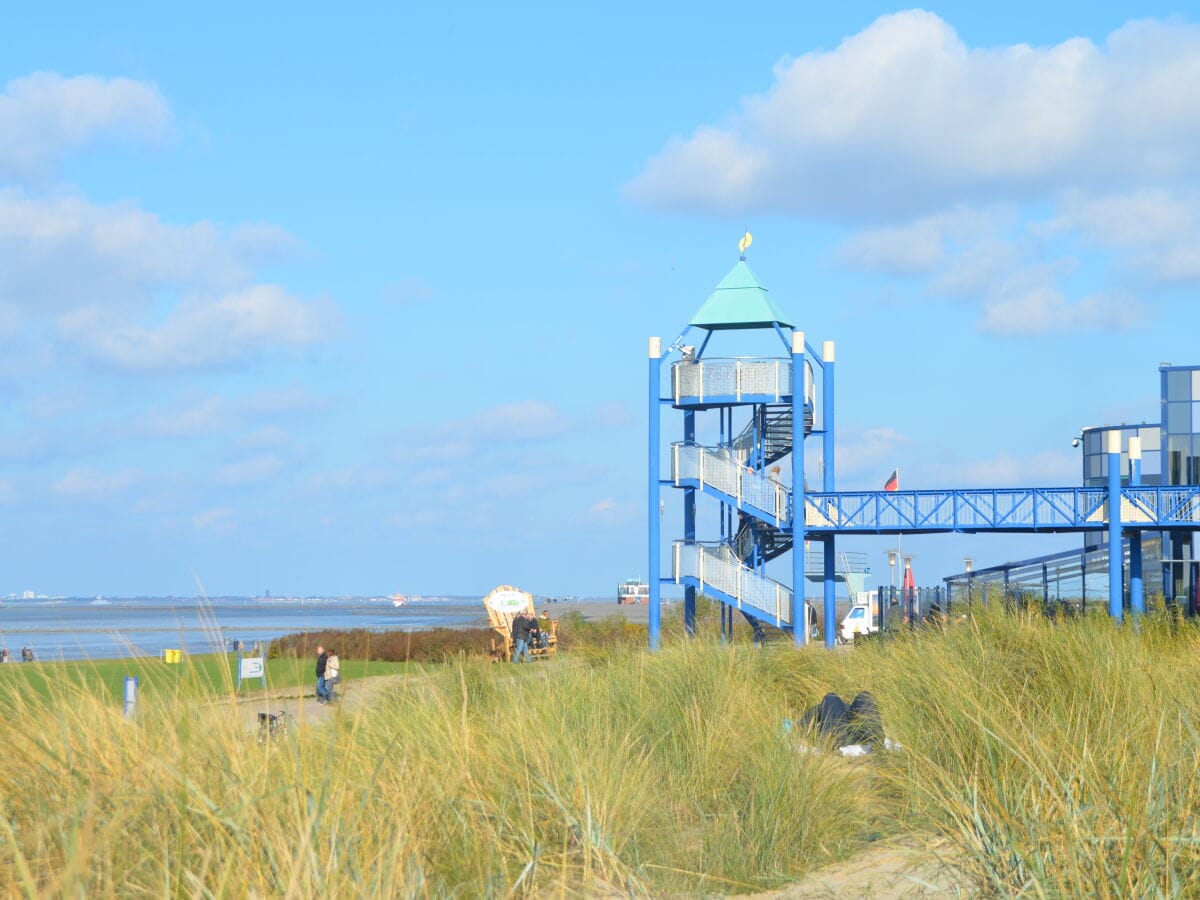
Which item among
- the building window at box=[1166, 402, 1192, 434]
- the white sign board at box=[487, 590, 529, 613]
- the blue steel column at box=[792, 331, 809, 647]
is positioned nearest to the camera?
the blue steel column at box=[792, 331, 809, 647]

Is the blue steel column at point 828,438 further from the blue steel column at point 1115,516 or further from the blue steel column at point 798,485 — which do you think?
the blue steel column at point 1115,516

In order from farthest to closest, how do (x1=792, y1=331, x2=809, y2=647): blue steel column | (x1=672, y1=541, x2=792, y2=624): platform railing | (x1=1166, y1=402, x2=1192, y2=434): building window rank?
(x1=1166, y1=402, x2=1192, y2=434): building window, (x1=672, y1=541, x2=792, y2=624): platform railing, (x1=792, y1=331, x2=809, y2=647): blue steel column

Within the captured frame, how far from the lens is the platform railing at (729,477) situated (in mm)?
31750

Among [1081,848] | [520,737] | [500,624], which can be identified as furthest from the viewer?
[500,624]

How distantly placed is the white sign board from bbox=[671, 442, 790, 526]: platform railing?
18.4 feet

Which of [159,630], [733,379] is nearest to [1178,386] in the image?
[733,379]

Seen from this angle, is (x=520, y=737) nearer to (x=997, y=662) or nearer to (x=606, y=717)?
(x=606, y=717)

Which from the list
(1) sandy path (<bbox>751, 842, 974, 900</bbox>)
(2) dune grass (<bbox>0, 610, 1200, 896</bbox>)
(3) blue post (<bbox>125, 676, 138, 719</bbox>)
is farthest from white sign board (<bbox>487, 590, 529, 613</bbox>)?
→ (1) sandy path (<bbox>751, 842, 974, 900</bbox>)

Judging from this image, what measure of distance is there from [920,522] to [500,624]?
1067cm

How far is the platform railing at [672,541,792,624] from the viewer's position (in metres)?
31.4

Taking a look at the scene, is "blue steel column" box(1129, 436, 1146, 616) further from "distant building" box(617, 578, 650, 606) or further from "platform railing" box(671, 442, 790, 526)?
"distant building" box(617, 578, 650, 606)

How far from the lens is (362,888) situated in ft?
15.0

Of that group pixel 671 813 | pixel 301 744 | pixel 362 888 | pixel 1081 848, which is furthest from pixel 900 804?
pixel 362 888

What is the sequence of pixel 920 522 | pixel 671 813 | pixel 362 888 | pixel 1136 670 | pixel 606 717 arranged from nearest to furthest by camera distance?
pixel 362 888
pixel 671 813
pixel 606 717
pixel 1136 670
pixel 920 522
